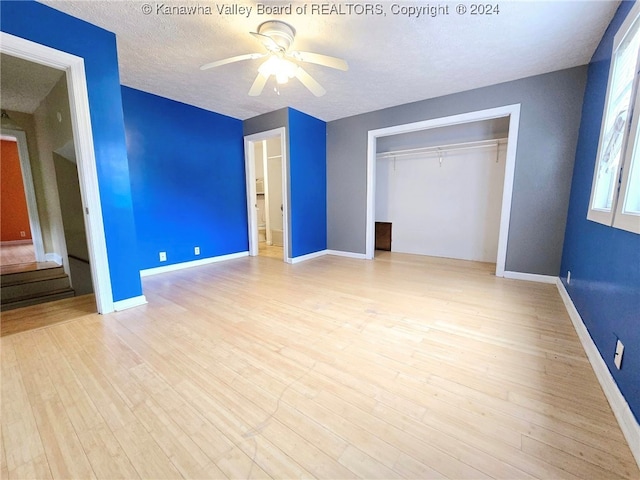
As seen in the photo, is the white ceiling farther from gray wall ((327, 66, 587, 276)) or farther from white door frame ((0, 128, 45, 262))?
white door frame ((0, 128, 45, 262))

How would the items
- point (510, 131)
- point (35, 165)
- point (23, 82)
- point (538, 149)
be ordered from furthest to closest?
point (35, 165), point (510, 131), point (538, 149), point (23, 82)

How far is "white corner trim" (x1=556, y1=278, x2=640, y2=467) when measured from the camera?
1.05 meters

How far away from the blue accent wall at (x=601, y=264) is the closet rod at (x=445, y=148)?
1.40m

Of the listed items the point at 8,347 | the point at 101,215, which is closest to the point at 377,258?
the point at 101,215

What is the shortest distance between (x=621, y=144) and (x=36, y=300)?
5.68 meters

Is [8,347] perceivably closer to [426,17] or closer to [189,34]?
[189,34]

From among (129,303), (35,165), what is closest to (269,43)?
(129,303)

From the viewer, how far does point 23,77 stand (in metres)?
2.77

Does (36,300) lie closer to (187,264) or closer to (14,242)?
(187,264)

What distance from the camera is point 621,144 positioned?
158 centimetres

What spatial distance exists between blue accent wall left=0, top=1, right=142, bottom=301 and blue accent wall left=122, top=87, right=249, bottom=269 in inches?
24.7

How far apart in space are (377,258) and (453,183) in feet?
6.24

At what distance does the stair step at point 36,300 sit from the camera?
2.80 metres

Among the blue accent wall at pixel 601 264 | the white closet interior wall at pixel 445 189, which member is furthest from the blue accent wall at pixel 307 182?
the blue accent wall at pixel 601 264
